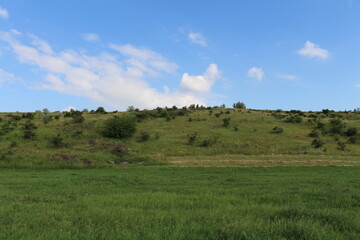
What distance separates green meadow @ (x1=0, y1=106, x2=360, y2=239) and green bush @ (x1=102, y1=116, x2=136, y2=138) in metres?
0.60

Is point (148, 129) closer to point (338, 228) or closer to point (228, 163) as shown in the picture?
point (228, 163)

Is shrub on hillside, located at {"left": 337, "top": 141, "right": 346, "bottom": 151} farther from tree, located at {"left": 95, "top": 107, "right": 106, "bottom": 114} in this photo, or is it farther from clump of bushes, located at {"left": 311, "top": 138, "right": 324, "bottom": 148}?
tree, located at {"left": 95, "top": 107, "right": 106, "bottom": 114}

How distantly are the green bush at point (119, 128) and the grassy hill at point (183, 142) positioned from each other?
1.00 m

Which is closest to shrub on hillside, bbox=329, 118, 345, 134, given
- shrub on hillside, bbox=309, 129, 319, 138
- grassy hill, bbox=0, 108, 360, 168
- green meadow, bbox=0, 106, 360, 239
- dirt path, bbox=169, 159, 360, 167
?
grassy hill, bbox=0, 108, 360, 168

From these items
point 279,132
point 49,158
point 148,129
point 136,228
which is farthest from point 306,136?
point 136,228

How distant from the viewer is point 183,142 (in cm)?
4316

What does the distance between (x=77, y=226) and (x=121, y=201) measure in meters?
2.76

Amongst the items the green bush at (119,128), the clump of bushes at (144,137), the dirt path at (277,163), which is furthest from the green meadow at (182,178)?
the green bush at (119,128)

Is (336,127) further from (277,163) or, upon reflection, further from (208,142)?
(277,163)

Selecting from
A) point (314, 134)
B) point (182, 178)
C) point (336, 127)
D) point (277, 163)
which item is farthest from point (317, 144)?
point (182, 178)

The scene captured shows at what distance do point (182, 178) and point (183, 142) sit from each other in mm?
25754

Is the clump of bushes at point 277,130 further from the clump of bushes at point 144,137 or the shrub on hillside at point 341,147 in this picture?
the clump of bushes at point 144,137

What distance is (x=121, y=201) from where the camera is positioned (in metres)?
8.07

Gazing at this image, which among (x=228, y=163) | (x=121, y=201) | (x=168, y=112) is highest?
(x=168, y=112)
